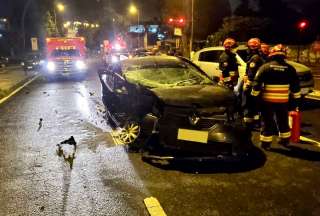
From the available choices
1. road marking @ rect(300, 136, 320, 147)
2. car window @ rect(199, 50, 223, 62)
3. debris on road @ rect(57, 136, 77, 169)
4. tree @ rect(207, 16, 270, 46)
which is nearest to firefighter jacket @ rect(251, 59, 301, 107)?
road marking @ rect(300, 136, 320, 147)

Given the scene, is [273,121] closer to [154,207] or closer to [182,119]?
[182,119]

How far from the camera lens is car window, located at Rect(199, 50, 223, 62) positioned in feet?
40.9

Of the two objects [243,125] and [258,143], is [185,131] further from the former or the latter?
[258,143]

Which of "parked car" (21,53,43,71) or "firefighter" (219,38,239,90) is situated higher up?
"firefighter" (219,38,239,90)

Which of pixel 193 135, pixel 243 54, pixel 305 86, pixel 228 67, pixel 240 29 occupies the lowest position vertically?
pixel 193 135

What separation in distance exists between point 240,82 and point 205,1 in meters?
34.6

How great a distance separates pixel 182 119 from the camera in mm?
5875

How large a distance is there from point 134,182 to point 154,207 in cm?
92

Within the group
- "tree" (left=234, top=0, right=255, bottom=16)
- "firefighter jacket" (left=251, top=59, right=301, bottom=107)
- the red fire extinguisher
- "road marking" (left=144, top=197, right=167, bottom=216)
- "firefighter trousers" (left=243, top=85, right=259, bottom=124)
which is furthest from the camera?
"tree" (left=234, top=0, right=255, bottom=16)

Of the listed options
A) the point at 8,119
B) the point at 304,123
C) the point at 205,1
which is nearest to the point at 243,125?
the point at 304,123

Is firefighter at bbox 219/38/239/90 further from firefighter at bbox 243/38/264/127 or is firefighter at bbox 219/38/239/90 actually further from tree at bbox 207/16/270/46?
tree at bbox 207/16/270/46

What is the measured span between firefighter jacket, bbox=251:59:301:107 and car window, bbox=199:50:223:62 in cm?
585

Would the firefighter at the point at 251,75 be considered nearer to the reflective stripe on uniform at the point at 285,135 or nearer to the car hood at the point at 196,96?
the reflective stripe on uniform at the point at 285,135

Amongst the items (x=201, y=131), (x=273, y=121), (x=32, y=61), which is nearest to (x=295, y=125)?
(x=273, y=121)
